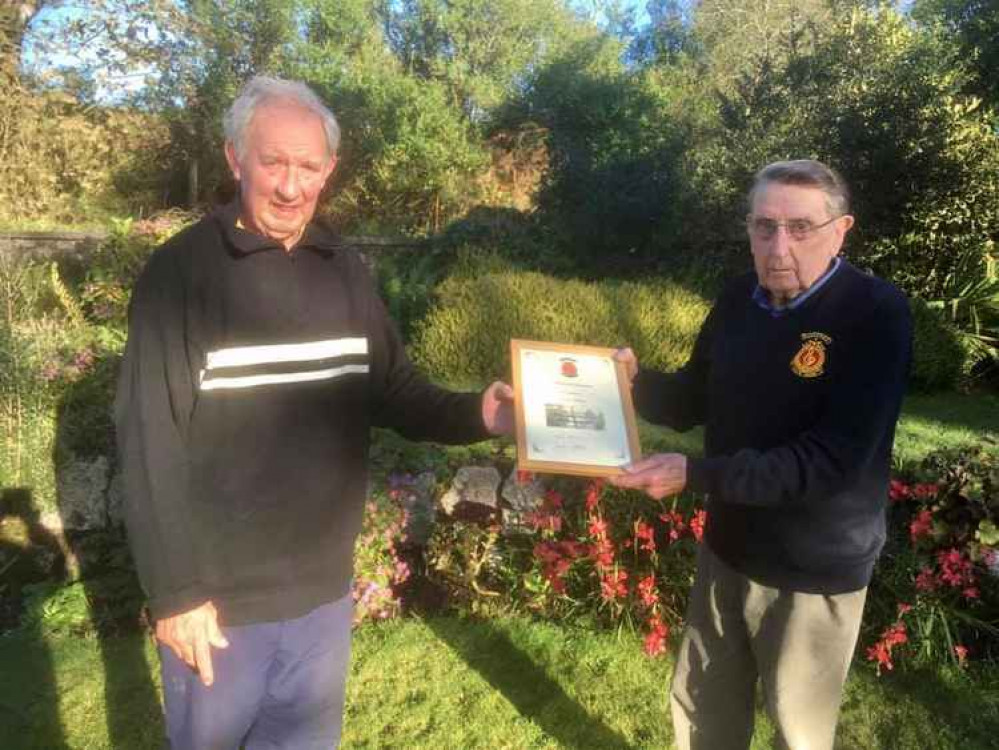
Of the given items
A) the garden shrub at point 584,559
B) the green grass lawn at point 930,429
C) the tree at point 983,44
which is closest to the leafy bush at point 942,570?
the green grass lawn at point 930,429

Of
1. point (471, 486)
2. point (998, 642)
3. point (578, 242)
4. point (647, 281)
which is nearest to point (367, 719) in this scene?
point (471, 486)

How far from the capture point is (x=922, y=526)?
3.63 metres

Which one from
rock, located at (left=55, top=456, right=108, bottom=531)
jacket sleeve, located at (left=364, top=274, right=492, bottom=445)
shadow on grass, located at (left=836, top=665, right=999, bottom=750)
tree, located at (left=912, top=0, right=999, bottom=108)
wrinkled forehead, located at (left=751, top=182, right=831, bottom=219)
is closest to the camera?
wrinkled forehead, located at (left=751, top=182, right=831, bottom=219)

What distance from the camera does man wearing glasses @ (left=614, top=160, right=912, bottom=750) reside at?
80.1 inches

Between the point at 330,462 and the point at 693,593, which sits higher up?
the point at 330,462

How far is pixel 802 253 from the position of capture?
2160 mm

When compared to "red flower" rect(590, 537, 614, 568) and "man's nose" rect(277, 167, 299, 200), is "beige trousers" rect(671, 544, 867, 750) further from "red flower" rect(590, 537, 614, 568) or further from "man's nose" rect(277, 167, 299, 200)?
"man's nose" rect(277, 167, 299, 200)

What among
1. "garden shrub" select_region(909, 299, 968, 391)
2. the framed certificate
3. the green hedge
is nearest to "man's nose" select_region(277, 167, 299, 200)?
the framed certificate

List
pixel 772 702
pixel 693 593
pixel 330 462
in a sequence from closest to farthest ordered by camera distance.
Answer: pixel 330 462 → pixel 772 702 → pixel 693 593

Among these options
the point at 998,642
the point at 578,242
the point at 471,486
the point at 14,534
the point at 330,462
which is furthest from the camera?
the point at 578,242

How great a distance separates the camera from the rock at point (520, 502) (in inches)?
164

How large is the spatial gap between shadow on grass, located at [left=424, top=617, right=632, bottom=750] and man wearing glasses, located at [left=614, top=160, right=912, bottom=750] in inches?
46.7

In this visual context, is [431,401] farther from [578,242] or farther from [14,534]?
[578,242]

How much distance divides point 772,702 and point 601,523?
1458 millimetres
